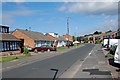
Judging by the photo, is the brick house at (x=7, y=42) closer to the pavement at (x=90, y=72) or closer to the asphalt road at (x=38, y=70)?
the asphalt road at (x=38, y=70)

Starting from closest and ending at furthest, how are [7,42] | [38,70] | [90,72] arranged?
[90,72], [38,70], [7,42]

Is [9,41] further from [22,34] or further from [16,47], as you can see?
[22,34]

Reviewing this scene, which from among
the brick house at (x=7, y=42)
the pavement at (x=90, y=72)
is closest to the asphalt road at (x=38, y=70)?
the pavement at (x=90, y=72)

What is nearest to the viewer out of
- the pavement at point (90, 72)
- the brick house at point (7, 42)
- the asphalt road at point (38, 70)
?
the pavement at point (90, 72)

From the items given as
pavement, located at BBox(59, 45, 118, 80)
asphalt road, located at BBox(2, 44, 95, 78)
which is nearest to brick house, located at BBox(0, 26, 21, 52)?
asphalt road, located at BBox(2, 44, 95, 78)

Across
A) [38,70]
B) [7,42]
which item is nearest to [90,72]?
[38,70]

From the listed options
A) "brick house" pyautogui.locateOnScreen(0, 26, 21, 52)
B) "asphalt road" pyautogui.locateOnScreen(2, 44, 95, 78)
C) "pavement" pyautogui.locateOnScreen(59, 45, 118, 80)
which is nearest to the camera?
"pavement" pyautogui.locateOnScreen(59, 45, 118, 80)

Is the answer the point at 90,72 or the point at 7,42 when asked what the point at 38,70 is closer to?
the point at 90,72

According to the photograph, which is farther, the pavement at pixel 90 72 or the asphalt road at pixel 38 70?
the asphalt road at pixel 38 70

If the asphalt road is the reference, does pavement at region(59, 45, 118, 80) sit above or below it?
above

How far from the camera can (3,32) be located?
50.0 meters

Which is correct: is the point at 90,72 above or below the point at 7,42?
below

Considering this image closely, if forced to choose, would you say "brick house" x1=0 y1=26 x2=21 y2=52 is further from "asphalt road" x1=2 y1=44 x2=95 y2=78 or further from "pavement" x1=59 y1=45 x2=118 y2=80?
"pavement" x1=59 y1=45 x2=118 y2=80

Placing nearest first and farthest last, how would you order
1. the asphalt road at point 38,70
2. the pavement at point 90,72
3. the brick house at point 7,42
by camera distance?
the pavement at point 90,72, the asphalt road at point 38,70, the brick house at point 7,42
